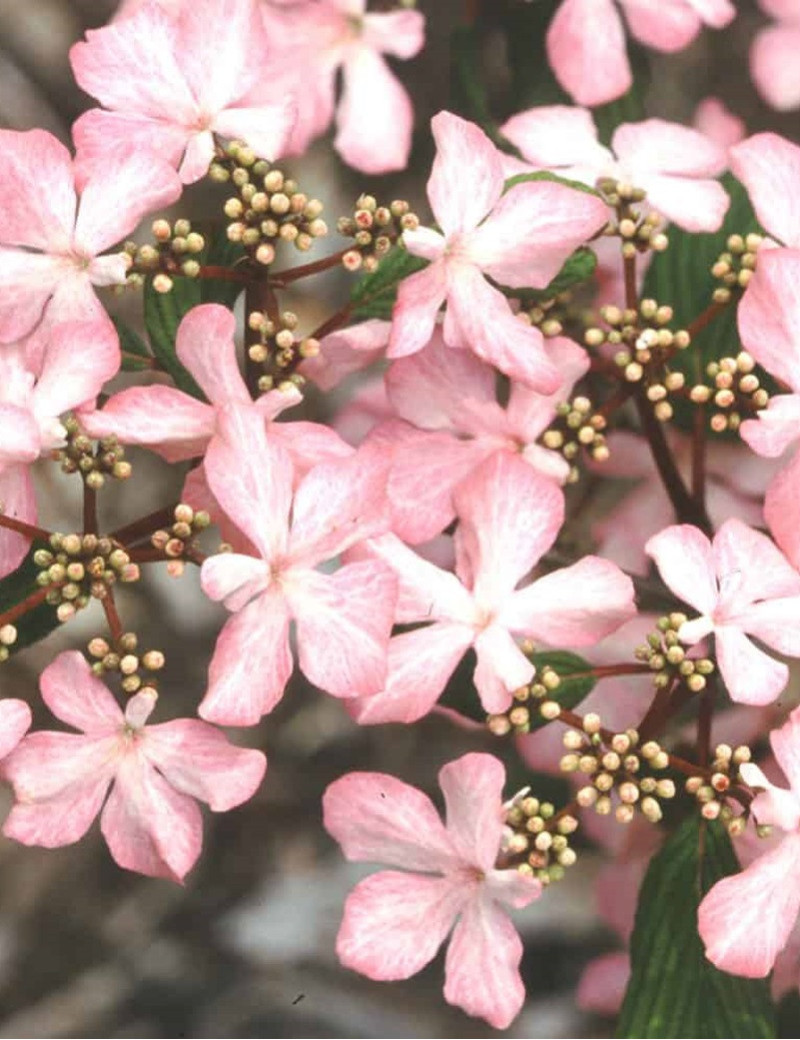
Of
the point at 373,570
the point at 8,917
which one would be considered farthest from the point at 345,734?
the point at 373,570

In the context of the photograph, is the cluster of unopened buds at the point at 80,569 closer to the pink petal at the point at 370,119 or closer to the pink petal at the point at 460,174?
the pink petal at the point at 460,174

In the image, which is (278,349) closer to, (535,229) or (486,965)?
(535,229)

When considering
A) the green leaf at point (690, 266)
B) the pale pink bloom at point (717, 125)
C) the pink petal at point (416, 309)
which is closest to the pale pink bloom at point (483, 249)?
the pink petal at point (416, 309)

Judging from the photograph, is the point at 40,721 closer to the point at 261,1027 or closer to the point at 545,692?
the point at 261,1027

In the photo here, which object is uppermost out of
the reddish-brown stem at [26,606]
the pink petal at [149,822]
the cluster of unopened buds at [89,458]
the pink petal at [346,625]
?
the cluster of unopened buds at [89,458]

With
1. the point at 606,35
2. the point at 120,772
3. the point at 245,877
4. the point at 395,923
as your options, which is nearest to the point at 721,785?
the point at 395,923

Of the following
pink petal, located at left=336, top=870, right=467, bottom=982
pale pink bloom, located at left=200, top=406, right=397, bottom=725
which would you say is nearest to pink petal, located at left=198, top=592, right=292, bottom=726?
pale pink bloom, located at left=200, top=406, right=397, bottom=725

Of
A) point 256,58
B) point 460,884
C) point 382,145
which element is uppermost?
point 256,58
